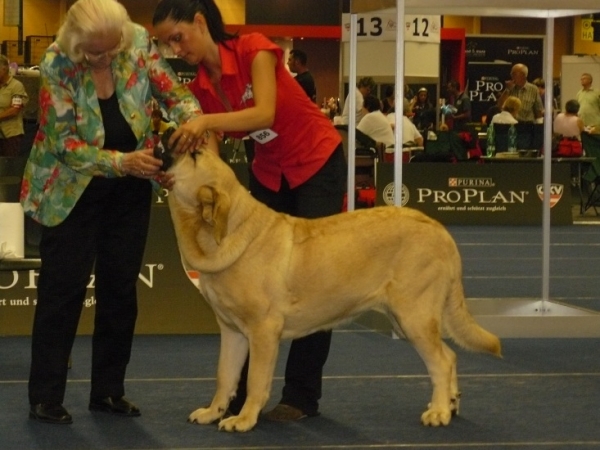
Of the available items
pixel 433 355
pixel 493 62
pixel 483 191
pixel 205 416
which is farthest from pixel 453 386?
pixel 493 62

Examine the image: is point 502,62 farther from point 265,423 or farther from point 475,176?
point 265,423

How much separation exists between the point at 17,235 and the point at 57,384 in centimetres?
182

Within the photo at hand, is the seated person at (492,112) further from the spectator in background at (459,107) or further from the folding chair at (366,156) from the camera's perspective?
the folding chair at (366,156)

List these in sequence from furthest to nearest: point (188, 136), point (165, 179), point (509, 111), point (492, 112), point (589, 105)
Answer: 1. point (492, 112)
2. point (589, 105)
3. point (509, 111)
4. point (165, 179)
5. point (188, 136)

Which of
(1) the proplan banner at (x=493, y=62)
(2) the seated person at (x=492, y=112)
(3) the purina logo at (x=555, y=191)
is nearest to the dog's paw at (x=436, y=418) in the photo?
(3) the purina logo at (x=555, y=191)

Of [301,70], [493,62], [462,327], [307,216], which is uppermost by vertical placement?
[493,62]

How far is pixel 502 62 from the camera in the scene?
989 inches

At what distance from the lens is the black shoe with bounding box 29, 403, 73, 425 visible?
4715 millimetres

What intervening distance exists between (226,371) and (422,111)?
16.5m

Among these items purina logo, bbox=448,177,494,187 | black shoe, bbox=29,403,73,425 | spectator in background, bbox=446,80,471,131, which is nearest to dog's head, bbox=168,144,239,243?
black shoe, bbox=29,403,73,425

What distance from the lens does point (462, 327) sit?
4938mm

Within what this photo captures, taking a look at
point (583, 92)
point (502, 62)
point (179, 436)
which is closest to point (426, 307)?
point (179, 436)

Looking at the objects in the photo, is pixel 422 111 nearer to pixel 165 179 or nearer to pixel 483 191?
pixel 483 191

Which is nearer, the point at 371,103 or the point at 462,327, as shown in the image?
the point at 462,327
